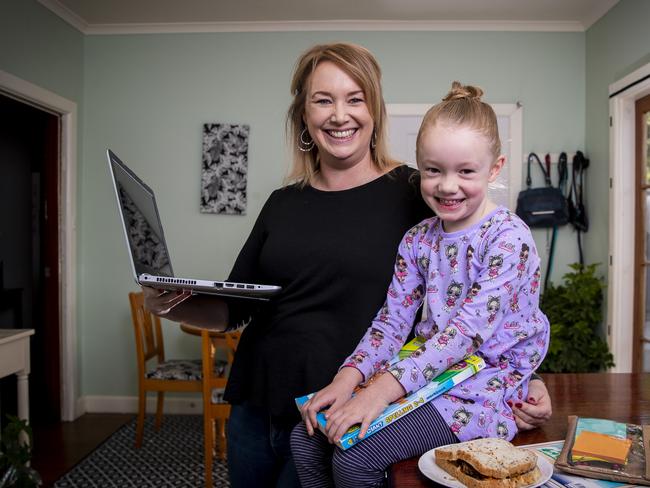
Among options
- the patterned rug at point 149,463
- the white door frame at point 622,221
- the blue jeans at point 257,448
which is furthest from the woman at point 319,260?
the white door frame at point 622,221

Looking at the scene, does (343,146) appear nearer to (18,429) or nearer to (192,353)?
(18,429)

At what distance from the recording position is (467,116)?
991 mm

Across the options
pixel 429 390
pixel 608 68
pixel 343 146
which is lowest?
pixel 429 390

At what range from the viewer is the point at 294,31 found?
443 centimetres

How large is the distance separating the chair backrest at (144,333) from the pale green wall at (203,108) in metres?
0.31

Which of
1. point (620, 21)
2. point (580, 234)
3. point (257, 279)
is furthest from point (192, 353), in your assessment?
point (620, 21)

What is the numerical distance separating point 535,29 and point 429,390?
4136 mm

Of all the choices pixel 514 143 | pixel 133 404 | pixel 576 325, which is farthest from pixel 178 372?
pixel 514 143

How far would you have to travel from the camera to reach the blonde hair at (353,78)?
1145 millimetres

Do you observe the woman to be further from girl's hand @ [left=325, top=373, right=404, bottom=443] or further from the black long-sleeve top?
girl's hand @ [left=325, top=373, right=404, bottom=443]

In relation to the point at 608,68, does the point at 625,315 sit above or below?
below

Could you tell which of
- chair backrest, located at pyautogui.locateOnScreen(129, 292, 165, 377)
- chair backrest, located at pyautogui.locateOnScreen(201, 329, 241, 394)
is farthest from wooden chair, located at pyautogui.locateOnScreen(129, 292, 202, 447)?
chair backrest, located at pyautogui.locateOnScreen(201, 329, 241, 394)

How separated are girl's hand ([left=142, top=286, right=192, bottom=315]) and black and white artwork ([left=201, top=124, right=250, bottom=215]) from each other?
3.31m

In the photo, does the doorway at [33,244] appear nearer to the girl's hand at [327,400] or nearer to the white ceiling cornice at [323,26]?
the white ceiling cornice at [323,26]
